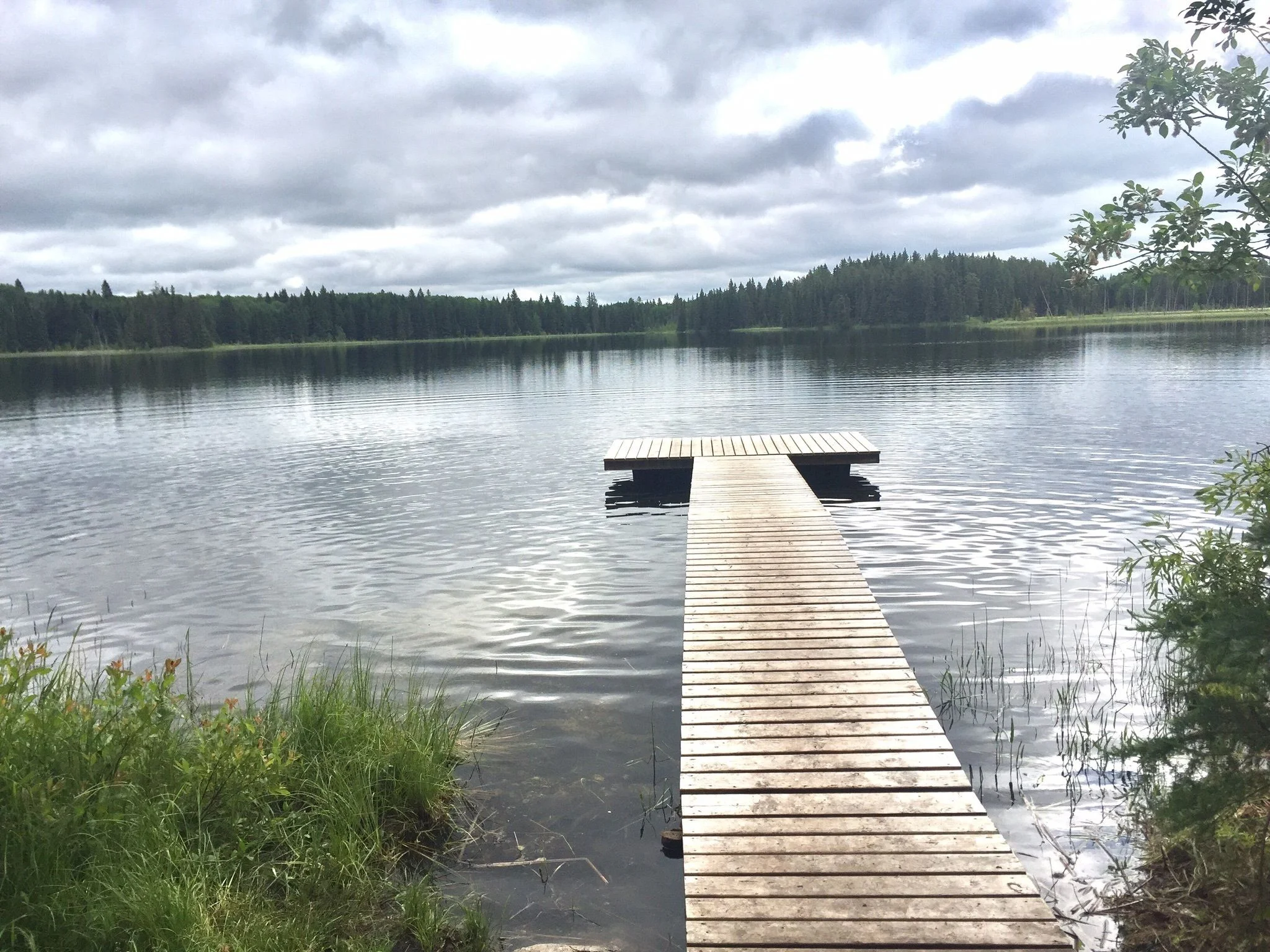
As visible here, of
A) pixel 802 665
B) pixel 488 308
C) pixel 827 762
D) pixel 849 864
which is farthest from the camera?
pixel 488 308

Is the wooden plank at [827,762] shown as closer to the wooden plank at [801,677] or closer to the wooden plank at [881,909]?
the wooden plank at [801,677]

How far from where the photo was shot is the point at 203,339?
5305 inches

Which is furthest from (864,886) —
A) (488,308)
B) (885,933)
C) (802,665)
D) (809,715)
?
(488,308)

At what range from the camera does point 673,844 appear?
5.84 metres

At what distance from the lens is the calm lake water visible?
6.66 m

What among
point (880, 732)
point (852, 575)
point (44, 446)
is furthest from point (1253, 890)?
point (44, 446)

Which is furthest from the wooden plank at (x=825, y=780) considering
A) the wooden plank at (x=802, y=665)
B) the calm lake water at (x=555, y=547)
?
the wooden plank at (x=802, y=665)

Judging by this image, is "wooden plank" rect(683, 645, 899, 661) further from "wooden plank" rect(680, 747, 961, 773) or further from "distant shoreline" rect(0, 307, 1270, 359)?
"distant shoreline" rect(0, 307, 1270, 359)

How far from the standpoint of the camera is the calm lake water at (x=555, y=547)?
6.66m

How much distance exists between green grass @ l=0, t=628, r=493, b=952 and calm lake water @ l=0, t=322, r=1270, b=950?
51cm

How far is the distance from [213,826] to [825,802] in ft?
11.7

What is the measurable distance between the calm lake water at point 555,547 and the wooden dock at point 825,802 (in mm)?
760

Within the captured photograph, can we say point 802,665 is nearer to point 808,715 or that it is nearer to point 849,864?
point 808,715

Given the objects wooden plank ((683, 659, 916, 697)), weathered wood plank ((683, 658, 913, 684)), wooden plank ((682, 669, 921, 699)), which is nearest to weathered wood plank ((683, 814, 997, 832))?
wooden plank ((682, 669, 921, 699))
